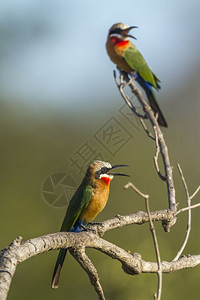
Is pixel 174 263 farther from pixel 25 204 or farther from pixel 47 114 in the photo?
pixel 47 114

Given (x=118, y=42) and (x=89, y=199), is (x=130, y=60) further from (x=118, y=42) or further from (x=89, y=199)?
(x=89, y=199)

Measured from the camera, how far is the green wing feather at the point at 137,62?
4551mm

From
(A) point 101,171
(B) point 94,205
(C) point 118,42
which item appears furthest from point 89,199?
(C) point 118,42

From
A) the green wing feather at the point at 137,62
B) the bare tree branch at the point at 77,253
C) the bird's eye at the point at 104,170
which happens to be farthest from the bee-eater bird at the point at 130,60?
the bare tree branch at the point at 77,253

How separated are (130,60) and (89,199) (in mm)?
1288

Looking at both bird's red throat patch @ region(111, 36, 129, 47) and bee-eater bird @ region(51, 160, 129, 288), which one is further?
bird's red throat patch @ region(111, 36, 129, 47)

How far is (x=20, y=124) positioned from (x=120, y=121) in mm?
3054

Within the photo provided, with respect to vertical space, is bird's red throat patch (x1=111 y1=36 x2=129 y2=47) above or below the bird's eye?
above

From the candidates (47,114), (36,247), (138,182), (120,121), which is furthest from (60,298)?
(47,114)

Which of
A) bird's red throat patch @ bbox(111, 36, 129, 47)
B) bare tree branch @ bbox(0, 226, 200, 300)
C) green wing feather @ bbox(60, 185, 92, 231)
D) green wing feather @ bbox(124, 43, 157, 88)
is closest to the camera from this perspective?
bare tree branch @ bbox(0, 226, 200, 300)

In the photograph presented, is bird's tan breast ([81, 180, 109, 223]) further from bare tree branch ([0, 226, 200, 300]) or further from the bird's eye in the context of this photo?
bare tree branch ([0, 226, 200, 300])

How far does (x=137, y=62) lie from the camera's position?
4.57 metres

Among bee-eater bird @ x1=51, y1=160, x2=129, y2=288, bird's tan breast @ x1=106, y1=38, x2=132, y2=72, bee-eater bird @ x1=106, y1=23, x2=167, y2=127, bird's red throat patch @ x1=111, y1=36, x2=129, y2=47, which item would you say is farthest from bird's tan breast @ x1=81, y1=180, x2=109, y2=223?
bird's red throat patch @ x1=111, y1=36, x2=129, y2=47

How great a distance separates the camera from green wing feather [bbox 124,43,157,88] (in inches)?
179
